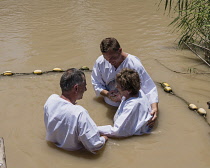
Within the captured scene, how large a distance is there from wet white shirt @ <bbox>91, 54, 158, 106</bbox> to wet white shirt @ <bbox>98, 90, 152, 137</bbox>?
426mm

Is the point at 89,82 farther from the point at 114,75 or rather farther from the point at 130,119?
the point at 130,119

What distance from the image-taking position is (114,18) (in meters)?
9.74

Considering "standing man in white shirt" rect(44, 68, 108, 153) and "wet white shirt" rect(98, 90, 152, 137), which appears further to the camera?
"wet white shirt" rect(98, 90, 152, 137)

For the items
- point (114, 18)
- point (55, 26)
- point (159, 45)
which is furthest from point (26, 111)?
point (114, 18)

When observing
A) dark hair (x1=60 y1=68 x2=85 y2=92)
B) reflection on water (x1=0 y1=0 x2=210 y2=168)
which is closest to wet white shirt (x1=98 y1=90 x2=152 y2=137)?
reflection on water (x1=0 y1=0 x2=210 y2=168)

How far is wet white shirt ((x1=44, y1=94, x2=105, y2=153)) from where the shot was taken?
3.32m

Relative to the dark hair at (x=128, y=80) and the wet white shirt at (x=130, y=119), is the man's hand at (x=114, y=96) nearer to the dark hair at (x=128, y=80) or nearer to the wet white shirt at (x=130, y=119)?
the wet white shirt at (x=130, y=119)

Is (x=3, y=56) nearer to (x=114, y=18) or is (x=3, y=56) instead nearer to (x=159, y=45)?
(x=159, y=45)

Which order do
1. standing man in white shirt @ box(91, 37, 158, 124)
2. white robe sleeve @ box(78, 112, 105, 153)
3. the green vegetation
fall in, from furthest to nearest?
the green vegetation, standing man in white shirt @ box(91, 37, 158, 124), white robe sleeve @ box(78, 112, 105, 153)

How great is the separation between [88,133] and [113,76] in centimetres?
129

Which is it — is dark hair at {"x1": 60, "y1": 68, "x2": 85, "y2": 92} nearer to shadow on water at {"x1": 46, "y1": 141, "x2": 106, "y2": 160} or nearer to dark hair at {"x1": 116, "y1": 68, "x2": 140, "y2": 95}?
dark hair at {"x1": 116, "y1": 68, "x2": 140, "y2": 95}

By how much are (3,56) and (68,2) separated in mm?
5730

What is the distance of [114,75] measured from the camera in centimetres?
443

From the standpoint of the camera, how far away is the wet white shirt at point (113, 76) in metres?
4.29
